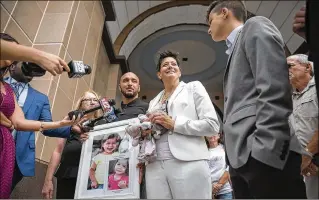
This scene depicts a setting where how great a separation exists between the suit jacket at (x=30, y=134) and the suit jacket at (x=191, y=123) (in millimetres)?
741

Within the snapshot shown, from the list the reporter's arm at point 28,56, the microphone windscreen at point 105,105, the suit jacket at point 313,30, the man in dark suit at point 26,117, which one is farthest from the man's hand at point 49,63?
the suit jacket at point 313,30

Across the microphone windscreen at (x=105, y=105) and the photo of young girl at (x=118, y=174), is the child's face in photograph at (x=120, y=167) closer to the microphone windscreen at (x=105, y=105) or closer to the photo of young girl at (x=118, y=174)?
the photo of young girl at (x=118, y=174)

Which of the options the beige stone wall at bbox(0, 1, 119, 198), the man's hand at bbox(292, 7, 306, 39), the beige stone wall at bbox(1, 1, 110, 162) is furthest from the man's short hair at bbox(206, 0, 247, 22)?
the beige stone wall at bbox(1, 1, 110, 162)

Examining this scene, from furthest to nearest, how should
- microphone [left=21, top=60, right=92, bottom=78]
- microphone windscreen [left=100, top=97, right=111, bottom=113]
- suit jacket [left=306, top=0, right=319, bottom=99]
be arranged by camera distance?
microphone windscreen [left=100, top=97, right=111, bottom=113] → microphone [left=21, top=60, right=92, bottom=78] → suit jacket [left=306, top=0, right=319, bottom=99]

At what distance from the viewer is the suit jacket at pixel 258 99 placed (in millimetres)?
867

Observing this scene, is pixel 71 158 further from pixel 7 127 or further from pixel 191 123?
pixel 191 123

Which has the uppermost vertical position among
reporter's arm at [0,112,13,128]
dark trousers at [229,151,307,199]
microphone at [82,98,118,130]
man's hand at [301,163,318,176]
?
microphone at [82,98,118,130]

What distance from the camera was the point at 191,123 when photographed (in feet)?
5.06

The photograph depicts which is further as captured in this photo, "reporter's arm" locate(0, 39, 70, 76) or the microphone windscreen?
the microphone windscreen

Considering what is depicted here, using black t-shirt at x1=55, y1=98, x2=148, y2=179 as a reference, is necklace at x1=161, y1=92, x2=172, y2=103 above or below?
above

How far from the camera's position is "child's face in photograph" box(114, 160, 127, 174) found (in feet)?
5.17

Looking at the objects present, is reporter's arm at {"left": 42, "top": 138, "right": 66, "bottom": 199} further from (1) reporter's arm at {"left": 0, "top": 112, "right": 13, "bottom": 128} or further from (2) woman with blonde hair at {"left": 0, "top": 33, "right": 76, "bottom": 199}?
(1) reporter's arm at {"left": 0, "top": 112, "right": 13, "bottom": 128}

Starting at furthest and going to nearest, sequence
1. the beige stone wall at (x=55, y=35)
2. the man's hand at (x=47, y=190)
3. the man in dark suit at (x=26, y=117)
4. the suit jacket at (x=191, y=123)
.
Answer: the beige stone wall at (x=55, y=35) < the man's hand at (x=47, y=190) < the man in dark suit at (x=26, y=117) < the suit jacket at (x=191, y=123)

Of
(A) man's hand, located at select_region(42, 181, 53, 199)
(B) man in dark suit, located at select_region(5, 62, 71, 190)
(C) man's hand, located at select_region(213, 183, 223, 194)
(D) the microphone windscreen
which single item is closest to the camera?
(B) man in dark suit, located at select_region(5, 62, 71, 190)
